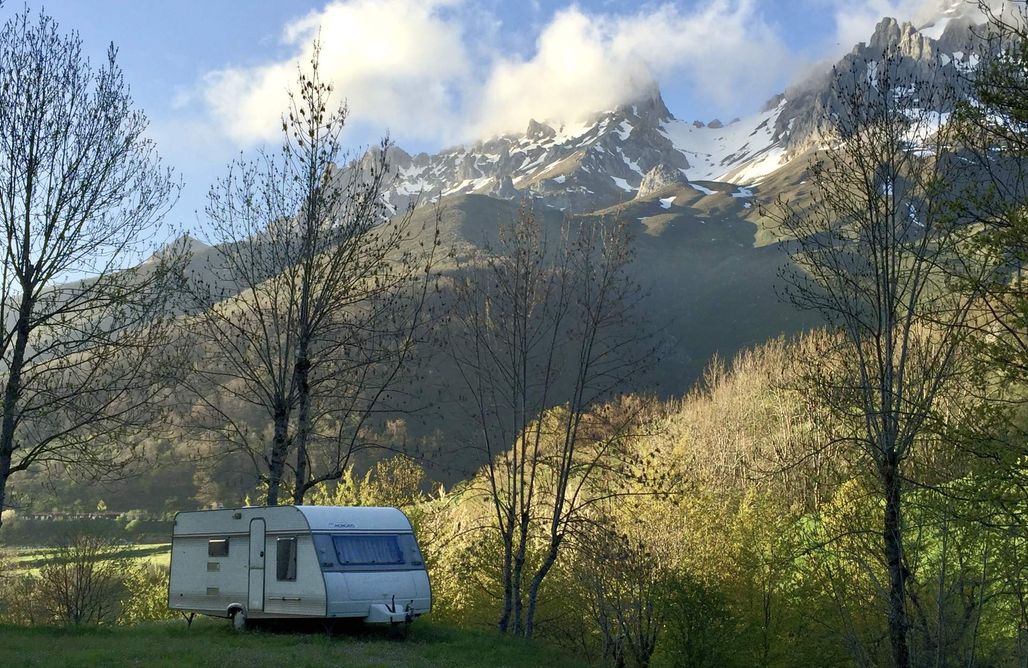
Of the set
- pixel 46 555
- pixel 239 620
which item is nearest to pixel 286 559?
pixel 239 620

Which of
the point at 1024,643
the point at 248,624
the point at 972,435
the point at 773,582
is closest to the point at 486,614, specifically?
the point at 773,582

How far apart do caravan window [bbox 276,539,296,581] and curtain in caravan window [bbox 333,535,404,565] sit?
3.24 ft

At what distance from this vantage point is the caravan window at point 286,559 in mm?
19016

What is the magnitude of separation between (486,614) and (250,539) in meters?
15.9

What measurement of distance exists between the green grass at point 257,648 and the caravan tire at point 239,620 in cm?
23

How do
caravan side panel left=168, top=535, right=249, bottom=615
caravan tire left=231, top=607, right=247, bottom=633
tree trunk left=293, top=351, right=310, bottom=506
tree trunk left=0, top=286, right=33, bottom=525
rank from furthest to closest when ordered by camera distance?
tree trunk left=293, top=351, right=310, bottom=506 < caravan side panel left=168, top=535, right=249, bottom=615 < caravan tire left=231, top=607, right=247, bottom=633 < tree trunk left=0, top=286, right=33, bottom=525

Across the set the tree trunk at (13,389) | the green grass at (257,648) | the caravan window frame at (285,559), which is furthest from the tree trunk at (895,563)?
the tree trunk at (13,389)

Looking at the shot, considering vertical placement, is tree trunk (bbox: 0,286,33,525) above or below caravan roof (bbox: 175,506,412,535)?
above

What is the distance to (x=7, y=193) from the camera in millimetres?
20109

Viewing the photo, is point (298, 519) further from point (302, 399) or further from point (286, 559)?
point (302, 399)

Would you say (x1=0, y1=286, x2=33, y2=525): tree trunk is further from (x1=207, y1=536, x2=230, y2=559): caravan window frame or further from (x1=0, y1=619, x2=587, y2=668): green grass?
(x1=207, y1=536, x2=230, y2=559): caravan window frame

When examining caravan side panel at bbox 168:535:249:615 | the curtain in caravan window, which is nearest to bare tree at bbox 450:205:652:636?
the curtain in caravan window

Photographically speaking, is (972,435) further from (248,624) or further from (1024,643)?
(248,624)

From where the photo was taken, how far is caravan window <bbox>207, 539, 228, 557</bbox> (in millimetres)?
20672
